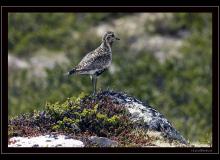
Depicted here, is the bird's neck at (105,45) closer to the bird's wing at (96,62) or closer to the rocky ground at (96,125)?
the bird's wing at (96,62)

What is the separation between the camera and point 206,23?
78688mm

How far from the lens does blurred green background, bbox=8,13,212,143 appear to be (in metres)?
55.5

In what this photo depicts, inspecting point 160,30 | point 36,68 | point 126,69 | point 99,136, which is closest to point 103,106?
point 99,136

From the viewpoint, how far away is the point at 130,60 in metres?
69.3

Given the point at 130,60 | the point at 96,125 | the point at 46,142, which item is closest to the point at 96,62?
the point at 96,125

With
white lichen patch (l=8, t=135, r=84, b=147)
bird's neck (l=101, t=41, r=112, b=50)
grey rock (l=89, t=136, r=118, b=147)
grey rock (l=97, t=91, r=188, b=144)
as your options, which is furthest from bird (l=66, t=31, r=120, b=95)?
white lichen patch (l=8, t=135, r=84, b=147)

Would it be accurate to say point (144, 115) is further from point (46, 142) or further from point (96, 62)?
point (46, 142)

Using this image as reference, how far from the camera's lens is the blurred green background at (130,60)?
2186 inches

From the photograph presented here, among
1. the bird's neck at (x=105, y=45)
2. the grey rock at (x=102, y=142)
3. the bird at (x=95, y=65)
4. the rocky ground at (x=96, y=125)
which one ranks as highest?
the bird's neck at (x=105, y=45)

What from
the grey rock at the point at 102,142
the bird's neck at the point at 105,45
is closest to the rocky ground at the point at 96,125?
the grey rock at the point at 102,142
